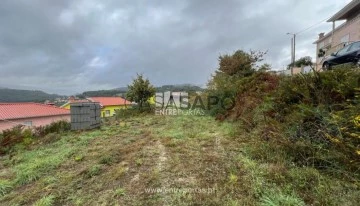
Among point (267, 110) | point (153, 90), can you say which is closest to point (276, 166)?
point (267, 110)

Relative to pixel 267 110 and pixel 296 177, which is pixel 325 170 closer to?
pixel 296 177

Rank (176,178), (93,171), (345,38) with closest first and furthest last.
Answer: (176,178), (93,171), (345,38)

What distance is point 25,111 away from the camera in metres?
20.5

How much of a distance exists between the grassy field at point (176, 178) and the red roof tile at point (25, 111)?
18.1 metres

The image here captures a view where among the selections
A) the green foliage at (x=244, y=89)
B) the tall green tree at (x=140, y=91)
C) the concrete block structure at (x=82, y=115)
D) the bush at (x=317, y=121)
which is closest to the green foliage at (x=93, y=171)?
the bush at (x=317, y=121)

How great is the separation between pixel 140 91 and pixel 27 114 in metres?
15.3

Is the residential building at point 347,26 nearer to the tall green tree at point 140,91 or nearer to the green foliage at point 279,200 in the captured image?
the tall green tree at point 140,91

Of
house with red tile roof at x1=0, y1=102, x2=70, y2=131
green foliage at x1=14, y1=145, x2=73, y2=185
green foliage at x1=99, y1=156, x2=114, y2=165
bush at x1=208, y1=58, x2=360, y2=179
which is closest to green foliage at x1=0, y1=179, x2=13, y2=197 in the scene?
green foliage at x1=14, y1=145, x2=73, y2=185

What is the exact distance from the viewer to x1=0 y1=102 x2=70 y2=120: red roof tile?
62.0ft

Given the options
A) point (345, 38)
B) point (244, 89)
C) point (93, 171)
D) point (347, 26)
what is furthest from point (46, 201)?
point (347, 26)

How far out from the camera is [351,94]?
3.58 m

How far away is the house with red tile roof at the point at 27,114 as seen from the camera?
18175 millimetres

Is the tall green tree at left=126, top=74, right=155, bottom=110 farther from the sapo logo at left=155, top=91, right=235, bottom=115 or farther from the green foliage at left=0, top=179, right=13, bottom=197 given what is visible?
the green foliage at left=0, top=179, right=13, bottom=197

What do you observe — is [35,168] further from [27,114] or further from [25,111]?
[25,111]
